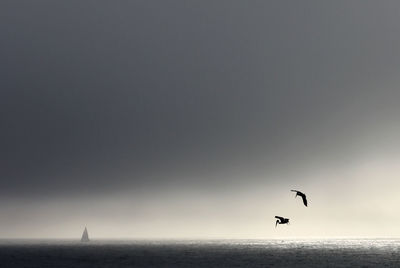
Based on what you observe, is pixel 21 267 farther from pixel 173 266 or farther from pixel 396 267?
pixel 396 267

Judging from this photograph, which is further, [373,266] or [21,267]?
[373,266]

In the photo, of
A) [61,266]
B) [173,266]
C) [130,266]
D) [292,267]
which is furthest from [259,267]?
[61,266]

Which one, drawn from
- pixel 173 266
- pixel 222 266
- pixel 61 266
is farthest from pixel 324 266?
pixel 61 266

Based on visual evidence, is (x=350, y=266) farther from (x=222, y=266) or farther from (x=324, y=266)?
→ (x=222, y=266)

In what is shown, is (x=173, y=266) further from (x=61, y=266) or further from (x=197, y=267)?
(x=61, y=266)

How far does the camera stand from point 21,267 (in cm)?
15625

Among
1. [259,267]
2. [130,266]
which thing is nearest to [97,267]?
[130,266]

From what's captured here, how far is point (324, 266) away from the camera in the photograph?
537 feet

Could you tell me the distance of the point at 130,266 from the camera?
542ft

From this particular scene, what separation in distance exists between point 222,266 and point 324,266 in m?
26.0

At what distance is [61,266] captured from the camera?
16412 centimetres

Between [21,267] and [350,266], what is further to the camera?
[350,266]

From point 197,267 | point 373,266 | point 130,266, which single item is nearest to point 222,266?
point 197,267

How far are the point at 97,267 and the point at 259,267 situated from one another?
4041 cm
